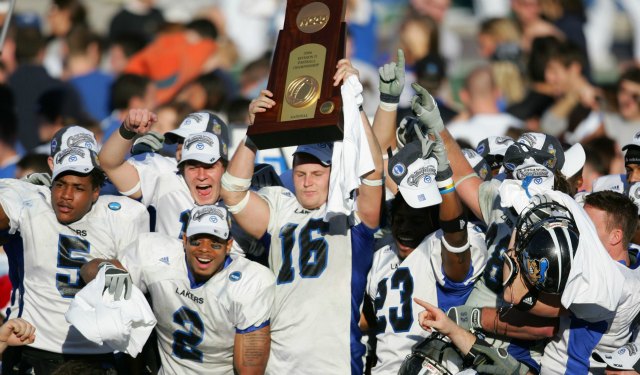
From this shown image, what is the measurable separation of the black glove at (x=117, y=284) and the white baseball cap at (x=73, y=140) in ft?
3.54

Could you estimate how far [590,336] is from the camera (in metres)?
6.54

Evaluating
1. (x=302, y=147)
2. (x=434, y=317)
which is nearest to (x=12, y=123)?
(x=302, y=147)

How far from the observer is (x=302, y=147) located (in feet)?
24.2

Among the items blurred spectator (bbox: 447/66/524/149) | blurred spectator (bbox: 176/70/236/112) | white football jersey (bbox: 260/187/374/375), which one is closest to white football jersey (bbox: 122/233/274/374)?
white football jersey (bbox: 260/187/374/375)

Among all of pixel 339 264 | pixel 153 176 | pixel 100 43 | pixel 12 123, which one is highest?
pixel 100 43

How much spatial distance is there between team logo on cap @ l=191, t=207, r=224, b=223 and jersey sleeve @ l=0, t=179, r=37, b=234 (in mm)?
1176

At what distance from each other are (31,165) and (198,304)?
11.9 ft

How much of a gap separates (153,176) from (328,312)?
1671mm

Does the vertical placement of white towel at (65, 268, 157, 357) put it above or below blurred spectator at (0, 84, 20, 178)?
below

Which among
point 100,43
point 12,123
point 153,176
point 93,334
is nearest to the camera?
point 93,334

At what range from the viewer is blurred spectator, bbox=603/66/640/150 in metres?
11.8

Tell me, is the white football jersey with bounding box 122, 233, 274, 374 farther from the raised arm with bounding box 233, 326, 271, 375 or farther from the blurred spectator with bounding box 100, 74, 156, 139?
the blurred spectator with bounding box 100, 74, 156, 139

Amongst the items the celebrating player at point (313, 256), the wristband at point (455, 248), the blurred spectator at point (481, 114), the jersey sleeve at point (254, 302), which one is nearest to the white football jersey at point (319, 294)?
the celebrating player at point (313, 256)

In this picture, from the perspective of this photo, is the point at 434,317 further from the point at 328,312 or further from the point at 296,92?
the point at 296,92
